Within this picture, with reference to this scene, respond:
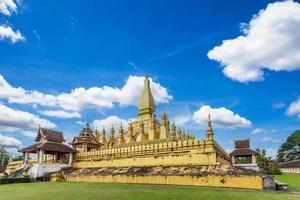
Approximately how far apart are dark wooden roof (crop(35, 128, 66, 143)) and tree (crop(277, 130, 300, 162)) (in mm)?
84319

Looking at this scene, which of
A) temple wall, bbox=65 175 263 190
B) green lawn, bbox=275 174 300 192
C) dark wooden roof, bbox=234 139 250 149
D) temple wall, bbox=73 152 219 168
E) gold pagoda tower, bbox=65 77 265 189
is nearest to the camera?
temple wall, bbox=65 175 263 190

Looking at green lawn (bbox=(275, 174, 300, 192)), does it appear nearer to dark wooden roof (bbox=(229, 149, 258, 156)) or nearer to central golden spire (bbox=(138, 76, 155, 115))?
dark wooden roof (bbox=(229, 149, 258, 156))

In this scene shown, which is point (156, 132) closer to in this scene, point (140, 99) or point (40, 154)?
point (140, 99)

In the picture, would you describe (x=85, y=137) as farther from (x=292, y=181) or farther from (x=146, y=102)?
(x=292, y=181)

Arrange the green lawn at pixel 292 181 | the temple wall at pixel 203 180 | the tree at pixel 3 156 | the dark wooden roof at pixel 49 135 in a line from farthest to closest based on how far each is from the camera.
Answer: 1. the tree at pixel 3 156
2. the dark wooden roof at pixel 49 135
3. the green lawn at pixel 292 181
4. the temple wall at pixel 203 180

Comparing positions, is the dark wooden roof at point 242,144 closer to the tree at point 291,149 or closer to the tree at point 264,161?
the tree at point 264,161

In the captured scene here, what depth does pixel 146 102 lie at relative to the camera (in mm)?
49250

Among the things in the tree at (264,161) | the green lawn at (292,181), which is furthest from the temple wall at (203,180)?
the tree at (264,161)

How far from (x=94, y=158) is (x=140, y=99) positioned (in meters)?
19.8

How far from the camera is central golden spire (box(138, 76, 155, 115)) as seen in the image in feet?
160

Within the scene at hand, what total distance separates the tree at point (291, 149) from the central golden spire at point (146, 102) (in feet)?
221

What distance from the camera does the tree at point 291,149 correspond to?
92688 mm

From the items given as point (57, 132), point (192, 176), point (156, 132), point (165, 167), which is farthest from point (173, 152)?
point (57, 132)

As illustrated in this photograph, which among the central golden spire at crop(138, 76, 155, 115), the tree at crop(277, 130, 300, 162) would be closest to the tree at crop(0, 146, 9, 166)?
the central golden spire at crop(138, 76, 155, 115)
